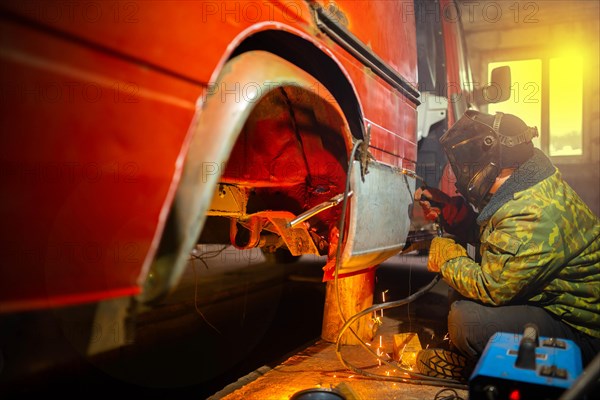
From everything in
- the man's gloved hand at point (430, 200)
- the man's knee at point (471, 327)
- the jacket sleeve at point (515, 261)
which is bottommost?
the man's knee at point (471, 327)

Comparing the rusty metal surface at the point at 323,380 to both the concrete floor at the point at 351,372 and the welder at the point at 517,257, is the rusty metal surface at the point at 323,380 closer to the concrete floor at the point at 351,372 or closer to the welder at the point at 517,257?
the concrete floor at the point at 351,372

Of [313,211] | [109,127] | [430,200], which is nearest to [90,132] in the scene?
[109,127]

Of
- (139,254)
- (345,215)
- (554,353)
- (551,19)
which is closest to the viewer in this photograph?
(139,254)

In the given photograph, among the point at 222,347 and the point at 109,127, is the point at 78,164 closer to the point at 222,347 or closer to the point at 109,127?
the point at 109,127

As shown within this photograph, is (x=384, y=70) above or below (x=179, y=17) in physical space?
above

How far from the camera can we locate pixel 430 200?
3191 millimetres

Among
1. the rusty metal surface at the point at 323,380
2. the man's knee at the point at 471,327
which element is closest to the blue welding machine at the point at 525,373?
the man's knee at the point at 471,327

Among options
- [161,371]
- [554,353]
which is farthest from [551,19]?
[161,371]

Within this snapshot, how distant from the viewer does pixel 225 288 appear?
17.3 feet

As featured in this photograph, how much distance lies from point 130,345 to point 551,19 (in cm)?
989

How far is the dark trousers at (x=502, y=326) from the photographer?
2.23m

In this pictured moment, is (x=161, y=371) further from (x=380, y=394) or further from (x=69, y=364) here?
(x=380, y=394)

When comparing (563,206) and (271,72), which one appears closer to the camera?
(271,72)

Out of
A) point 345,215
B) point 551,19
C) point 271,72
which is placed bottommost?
point 345,215
